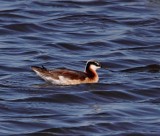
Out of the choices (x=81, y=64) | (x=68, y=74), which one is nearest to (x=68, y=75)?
(x=68, y=74)

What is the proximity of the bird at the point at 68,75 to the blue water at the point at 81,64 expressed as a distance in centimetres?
16

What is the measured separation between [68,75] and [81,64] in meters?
2.51

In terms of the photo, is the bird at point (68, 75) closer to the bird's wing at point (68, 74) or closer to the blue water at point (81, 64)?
the bird's wing at point (68, 74)

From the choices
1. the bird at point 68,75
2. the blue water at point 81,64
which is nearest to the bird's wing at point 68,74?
the bird at point 68,75

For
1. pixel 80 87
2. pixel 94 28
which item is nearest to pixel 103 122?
pixel 80 87

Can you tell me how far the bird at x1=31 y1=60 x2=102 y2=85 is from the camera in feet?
69.5

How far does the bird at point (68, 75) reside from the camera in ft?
69.5

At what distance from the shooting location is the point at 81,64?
2367 centimetres

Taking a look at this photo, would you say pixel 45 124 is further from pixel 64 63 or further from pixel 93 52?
pixel 93 52

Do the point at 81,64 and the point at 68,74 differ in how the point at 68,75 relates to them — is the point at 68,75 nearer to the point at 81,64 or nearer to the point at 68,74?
the point at 68,74

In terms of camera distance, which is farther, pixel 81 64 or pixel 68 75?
pixel 81 64

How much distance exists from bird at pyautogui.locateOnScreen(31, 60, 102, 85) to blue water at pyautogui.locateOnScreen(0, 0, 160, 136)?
Answer: 16 centimetres

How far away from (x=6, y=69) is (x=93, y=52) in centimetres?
304

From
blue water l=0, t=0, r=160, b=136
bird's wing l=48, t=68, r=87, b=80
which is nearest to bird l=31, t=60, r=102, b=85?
bird's wing l=48, t=68, r=87, b=80
